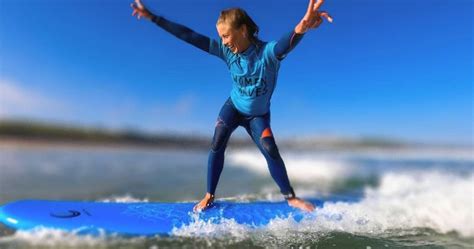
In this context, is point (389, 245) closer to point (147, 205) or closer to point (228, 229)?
point (228, 229)

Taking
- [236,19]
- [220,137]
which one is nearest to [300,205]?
[220,137]

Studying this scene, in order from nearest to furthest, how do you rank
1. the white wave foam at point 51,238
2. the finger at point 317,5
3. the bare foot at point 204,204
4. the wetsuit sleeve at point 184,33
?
1. the white wave foam at point 51,238
2. the finger at point 317,5
3. the wetsuit sleeve at point 184,33
4. the bare foot at point 204,204

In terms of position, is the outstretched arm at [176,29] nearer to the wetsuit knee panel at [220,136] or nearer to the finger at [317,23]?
the wetsuit knee panel at [220,136]

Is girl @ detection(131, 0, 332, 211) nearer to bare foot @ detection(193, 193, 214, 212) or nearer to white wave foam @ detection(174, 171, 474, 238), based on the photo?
bare foot @ detection(193, 193, 214, 212)

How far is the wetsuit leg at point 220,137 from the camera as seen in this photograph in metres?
4.42

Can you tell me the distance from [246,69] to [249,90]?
0.23 metres

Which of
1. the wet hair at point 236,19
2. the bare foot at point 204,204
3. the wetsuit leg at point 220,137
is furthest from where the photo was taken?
the wetsuit leg at point 220,137

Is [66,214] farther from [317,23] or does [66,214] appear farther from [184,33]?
[317,23]

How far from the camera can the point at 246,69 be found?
416 cm

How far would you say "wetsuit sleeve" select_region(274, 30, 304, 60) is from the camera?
12.5ft

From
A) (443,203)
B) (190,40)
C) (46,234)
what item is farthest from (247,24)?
(443,203)

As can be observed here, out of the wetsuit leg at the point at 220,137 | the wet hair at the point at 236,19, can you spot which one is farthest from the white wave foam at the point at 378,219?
the wet hair at the point at 236,19

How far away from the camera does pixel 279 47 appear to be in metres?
3.93

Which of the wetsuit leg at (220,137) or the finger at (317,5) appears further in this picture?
the wetsuit leg at (220,137)
